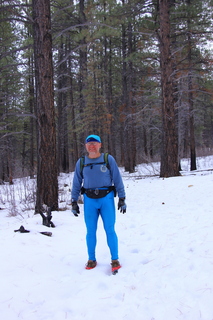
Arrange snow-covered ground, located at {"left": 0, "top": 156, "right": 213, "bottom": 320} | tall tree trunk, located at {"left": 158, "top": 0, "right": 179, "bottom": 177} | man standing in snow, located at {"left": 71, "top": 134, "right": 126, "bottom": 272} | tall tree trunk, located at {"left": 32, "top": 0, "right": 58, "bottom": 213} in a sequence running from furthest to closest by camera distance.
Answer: tall tree trunk, located at {"left": 158, "top": 0, "right": 179, "bottom": 177} → tall tree trunk, located at {"left": 32, "top": 0, "right": 58, "bottom": 213} → man standing in snow, located at {"left": 71, "top": 134, "right": 126, "bottom": 272} → snow-covered ground, located at {"left": 0, "top": 156, "right": 213, "bottom": 320}

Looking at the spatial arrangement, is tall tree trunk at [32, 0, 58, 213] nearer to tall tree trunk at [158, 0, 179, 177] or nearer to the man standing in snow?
the man standing in snow

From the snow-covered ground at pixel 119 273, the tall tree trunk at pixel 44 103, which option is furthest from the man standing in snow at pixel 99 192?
the tall tree trunk at pixel 44 103

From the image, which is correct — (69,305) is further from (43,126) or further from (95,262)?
(43,126)

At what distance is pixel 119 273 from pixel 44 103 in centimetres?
471

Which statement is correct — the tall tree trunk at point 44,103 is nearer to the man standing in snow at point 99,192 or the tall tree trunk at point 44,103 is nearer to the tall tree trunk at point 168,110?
the man standing in snow at point 99,192

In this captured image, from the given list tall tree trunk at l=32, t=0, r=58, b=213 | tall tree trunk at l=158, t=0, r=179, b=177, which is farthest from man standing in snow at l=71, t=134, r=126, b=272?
tall tree trunk at l=158, t=0, r=179, b=177

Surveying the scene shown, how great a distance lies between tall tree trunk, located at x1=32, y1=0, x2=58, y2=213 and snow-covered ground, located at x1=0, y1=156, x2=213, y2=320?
3.66ft

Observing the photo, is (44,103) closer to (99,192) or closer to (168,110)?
(99,192)

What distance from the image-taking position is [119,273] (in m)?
3.25

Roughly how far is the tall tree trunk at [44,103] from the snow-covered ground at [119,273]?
1.11 m

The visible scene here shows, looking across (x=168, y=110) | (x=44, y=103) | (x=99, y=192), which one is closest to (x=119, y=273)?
(x=99, y=192)

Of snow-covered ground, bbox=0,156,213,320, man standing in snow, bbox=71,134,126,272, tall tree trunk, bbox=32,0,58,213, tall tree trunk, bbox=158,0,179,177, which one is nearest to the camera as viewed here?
snow-covered ground, bbox=0,156,213,320

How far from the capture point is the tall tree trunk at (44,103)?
244 inches

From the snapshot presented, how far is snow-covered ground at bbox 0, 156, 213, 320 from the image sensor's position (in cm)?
246
